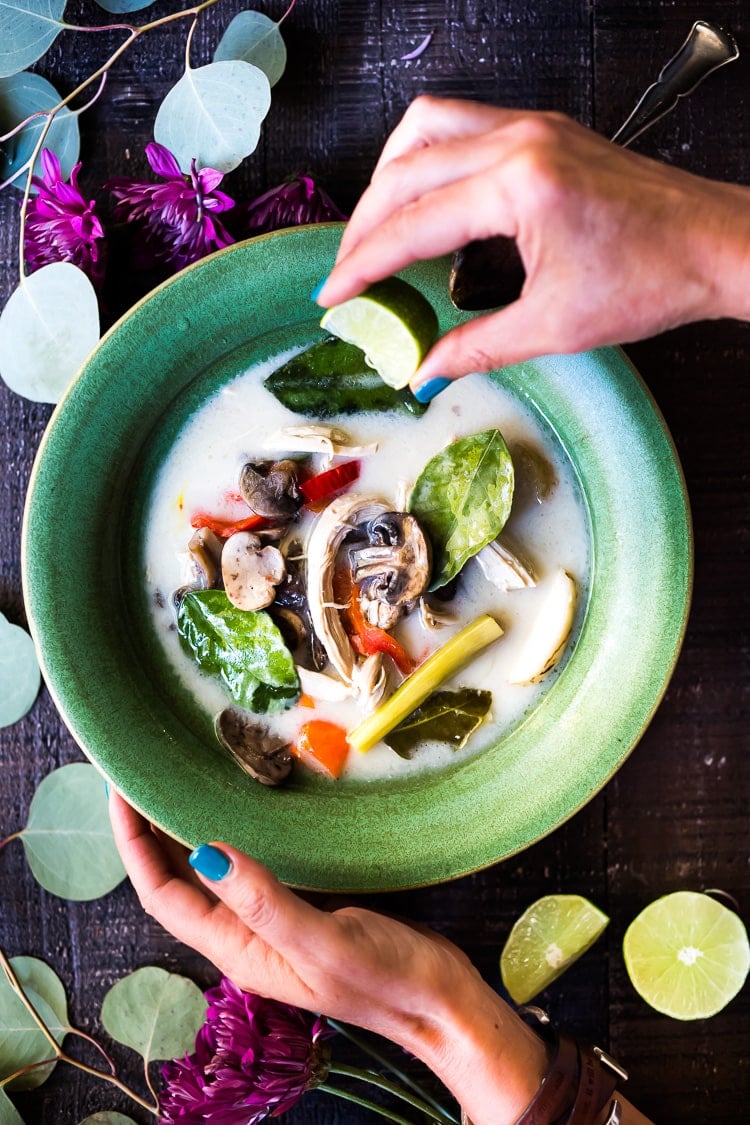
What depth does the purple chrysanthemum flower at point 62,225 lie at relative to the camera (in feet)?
5.98

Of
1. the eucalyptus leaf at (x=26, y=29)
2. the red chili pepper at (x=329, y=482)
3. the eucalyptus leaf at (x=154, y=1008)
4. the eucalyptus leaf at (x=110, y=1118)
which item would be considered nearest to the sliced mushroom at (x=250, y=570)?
the red chili pepper at (x=329, y=482)

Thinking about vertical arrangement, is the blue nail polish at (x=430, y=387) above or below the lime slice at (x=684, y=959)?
above

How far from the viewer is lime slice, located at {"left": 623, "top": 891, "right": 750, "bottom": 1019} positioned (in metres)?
1.96

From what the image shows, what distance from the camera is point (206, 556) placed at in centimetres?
180

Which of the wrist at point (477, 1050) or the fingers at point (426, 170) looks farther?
the wrist at point (477, 1050)

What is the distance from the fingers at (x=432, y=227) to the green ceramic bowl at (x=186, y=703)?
0.35 m

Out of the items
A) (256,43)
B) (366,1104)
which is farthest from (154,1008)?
(256,43)

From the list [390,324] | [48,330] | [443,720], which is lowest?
[443,720]

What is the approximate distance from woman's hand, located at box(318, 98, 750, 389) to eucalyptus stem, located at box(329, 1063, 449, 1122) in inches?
54.7

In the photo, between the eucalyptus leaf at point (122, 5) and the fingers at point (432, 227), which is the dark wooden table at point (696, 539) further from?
the fingers at point (432, 227)

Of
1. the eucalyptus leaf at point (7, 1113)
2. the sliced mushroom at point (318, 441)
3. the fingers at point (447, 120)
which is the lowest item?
the eucalyptus leaf at point (7, 1113)

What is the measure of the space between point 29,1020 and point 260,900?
86 centimetres

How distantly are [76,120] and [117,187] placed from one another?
20cm

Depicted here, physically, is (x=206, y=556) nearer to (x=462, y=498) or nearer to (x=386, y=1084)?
(x=462, y=498)
